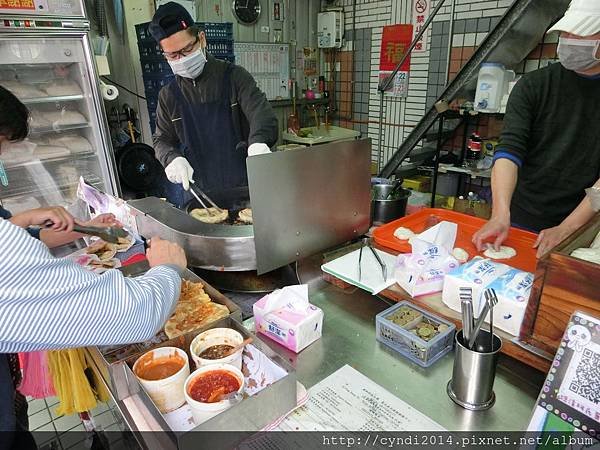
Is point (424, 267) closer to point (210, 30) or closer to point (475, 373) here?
point (475, 373)

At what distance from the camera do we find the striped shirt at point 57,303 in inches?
31.7

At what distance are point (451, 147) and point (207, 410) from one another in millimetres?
4536

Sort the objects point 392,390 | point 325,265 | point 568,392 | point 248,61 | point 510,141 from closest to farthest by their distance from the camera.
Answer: point 568,392 → point 392,390 → point 325,265 → point 510,141 → point 248,61

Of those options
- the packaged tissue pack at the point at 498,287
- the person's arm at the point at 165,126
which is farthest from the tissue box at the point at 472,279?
the person's arm at the point at 165,126

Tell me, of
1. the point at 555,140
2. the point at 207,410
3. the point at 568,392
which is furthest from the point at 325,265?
the point at 555,140

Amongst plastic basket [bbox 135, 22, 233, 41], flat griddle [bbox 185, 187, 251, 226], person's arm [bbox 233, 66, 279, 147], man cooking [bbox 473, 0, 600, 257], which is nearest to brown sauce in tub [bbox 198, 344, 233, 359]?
flat griddle [bbox 185, 187, 251, 226]

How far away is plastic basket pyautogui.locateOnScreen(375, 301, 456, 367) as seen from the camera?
3.59 ft

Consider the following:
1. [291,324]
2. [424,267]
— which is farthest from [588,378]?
[291,324]

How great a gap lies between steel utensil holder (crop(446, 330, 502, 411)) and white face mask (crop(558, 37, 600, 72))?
4.67 ft

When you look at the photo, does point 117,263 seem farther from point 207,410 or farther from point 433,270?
point 433,270

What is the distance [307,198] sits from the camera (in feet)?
4.70

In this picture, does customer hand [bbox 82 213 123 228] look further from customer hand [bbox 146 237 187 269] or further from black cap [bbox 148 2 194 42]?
black cap [bbox 148 2 194 42]

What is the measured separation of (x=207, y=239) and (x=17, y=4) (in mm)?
2781

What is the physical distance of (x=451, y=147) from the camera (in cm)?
470
